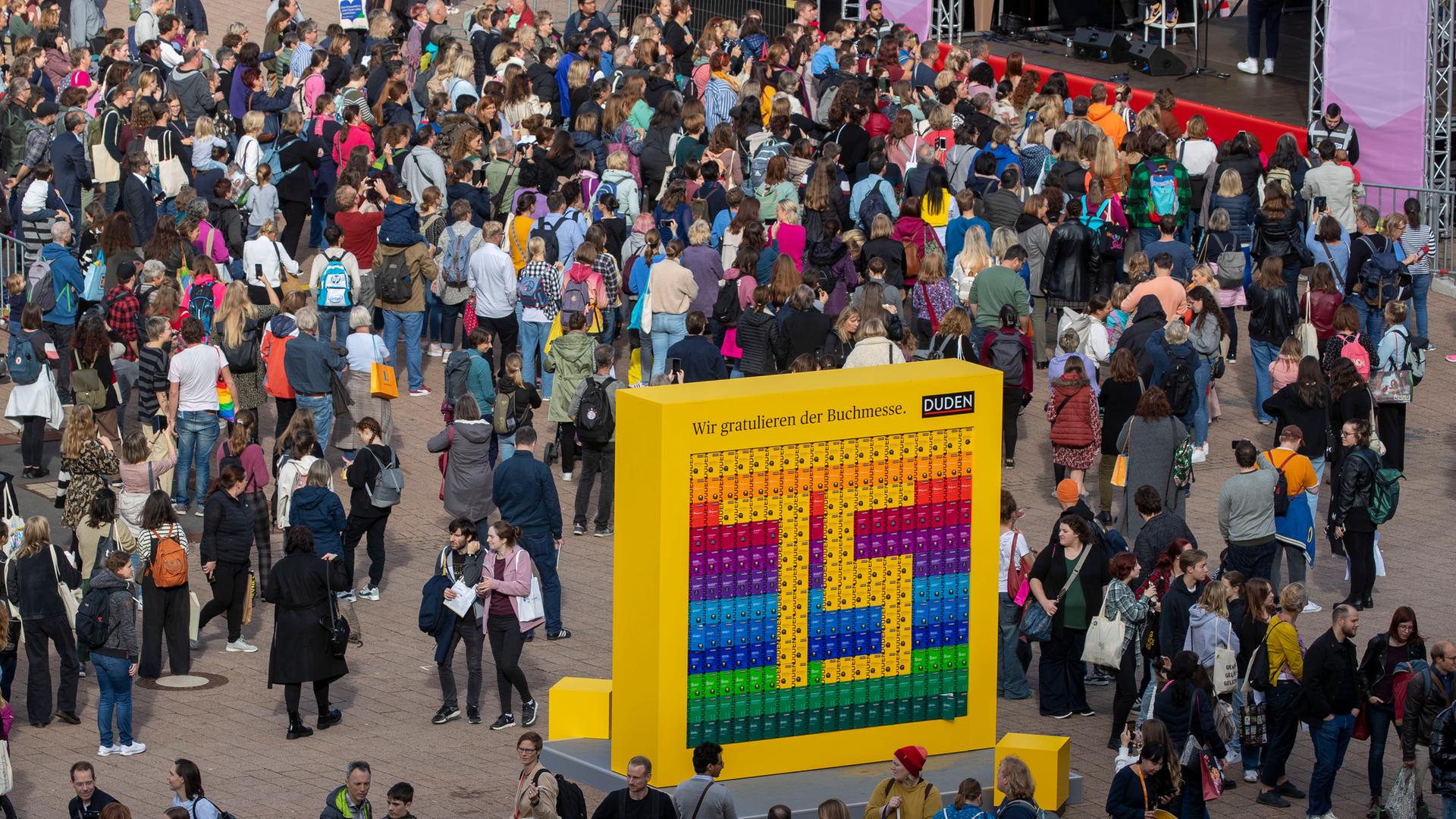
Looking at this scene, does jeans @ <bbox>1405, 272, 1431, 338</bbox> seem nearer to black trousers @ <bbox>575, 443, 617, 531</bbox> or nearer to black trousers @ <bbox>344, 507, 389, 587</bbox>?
black trousers @ <bbox>575, 443, 617, 531</bbox>

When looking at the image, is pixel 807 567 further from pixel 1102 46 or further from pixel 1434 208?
pixel 1102 46

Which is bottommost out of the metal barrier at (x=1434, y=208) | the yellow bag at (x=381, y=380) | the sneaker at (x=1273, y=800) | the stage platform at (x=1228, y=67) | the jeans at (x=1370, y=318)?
the sneaker at (x=1273, y=800)

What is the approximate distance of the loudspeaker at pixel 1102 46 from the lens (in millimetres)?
30172

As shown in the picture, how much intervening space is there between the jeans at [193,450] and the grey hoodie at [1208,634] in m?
8.07

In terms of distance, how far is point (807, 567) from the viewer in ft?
42.2

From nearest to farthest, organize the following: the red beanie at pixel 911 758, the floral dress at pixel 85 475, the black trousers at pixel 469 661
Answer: the red beanie at pixel 911 758
the black trousers at pixel 469 661
the floral dress at pixel 85 475

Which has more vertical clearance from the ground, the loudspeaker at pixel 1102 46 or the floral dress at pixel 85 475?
the loudspeaker at pixel 1102 46

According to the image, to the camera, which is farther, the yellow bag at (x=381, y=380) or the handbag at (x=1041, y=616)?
the yellow bag at (x=381, y=380)

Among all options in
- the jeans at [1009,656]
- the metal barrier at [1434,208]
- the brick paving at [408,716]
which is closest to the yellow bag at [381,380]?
the brick paving at [408,716]

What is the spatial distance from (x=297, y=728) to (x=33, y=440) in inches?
219

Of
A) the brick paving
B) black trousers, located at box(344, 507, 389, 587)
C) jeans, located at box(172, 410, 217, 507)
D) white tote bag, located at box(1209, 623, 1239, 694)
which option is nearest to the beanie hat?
the brick paving

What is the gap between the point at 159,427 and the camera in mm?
17812

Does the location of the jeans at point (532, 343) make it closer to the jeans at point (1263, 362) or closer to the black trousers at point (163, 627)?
the black trousers at point (163, 627)

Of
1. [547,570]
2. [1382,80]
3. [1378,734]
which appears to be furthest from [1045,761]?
[1382,80]
